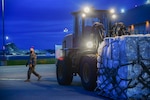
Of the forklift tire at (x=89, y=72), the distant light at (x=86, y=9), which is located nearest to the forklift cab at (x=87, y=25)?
the distant light at (x=86, y=9)

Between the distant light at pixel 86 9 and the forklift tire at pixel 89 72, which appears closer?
the forklift tire at pixel 89 72

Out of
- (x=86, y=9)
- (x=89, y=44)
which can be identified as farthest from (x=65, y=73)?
(x=86, y=9)

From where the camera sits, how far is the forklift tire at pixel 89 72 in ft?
51.0

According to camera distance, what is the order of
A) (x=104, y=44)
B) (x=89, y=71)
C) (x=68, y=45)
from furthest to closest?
(x=68, y=45) → (x=89, y=71) → (x=104, y=44)

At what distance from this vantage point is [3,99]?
13.6 meters

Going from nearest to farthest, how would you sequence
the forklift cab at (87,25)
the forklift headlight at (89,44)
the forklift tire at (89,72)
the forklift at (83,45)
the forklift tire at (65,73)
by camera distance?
the forklift tire at (89,72) < the forklift at (83,45) < the forklift headlight at (89,44) < the forklift cab at (87,25) < the forklift tire at (65,73)

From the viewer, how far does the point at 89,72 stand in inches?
621

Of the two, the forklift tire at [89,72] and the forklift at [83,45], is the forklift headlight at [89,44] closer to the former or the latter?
the forklift at [83,45]

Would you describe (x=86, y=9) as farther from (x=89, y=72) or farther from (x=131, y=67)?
(x=131, y=67)

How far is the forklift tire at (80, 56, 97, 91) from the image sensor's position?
15547 mm

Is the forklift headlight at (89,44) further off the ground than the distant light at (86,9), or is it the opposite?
the distant light at (86,9)

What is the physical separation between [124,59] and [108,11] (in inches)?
260

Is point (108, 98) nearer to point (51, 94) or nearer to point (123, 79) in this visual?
point (123, 79)

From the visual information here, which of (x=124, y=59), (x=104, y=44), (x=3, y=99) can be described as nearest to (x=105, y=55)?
(x=104, y=44)
